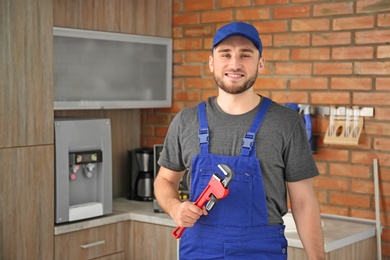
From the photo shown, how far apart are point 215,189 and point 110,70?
6.74 ft

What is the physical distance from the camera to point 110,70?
4.20 meters

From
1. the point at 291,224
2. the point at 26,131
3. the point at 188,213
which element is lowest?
the point at 291,224

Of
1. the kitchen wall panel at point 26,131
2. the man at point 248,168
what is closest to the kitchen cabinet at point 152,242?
the kitchen wall panel at point 26,131

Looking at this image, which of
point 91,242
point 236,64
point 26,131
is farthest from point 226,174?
point 91,242

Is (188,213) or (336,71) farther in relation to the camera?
(336,71)

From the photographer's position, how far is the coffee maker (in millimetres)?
4449

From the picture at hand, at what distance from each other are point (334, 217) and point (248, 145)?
165 cm

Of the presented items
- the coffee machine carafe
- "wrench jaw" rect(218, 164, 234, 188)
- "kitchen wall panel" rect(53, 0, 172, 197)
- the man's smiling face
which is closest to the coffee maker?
→ the coffee machine carafe

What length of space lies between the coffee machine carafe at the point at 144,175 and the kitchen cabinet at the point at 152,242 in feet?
1.19

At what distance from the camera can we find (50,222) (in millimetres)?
3734

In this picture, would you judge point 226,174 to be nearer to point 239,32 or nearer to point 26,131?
point 239,32

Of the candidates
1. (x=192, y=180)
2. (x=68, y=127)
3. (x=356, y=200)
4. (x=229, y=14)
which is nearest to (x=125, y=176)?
(x=68, y=127)

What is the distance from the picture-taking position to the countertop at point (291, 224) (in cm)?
344

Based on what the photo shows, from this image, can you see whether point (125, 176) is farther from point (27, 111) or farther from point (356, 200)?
point (356, 200)
